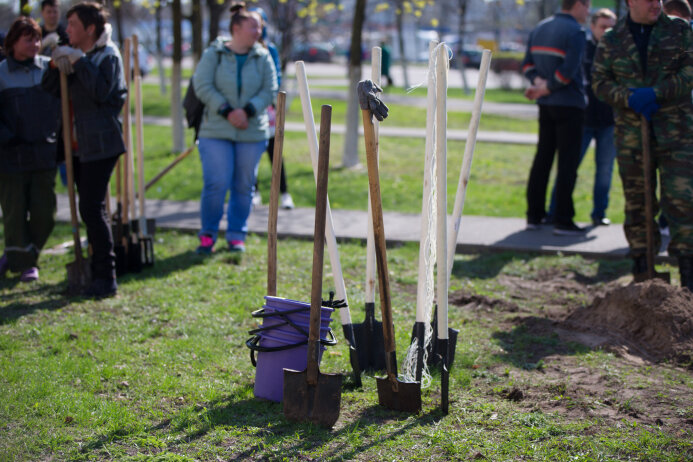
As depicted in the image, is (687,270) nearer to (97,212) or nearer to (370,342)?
(370,342)

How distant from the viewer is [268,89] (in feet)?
21.8

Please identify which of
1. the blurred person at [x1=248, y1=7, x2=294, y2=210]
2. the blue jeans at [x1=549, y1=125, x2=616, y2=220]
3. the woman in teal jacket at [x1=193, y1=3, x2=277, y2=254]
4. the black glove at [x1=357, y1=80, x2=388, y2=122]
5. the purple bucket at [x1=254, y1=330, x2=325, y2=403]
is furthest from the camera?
the blue jeans at [x1=549, y1=125, x2=616, y2=220]

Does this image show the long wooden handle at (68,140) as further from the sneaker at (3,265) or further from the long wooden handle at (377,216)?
the long wooden handle at (377,216)

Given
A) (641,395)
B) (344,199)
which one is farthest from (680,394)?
(344,199)

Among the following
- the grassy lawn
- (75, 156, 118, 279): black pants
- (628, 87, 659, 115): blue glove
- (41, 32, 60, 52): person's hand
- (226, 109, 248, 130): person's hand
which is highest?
(41, 32, 60, 52): person's hand

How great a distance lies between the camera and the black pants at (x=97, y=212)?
18.0 ft

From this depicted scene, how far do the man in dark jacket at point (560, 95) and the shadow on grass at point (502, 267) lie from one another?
745 mm

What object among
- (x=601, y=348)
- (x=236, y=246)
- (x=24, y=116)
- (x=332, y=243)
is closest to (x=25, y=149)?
(x=24, y=116)

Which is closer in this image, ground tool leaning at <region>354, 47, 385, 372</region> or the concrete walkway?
ground tool leaning at <region>354, 47, 385, 372</region>

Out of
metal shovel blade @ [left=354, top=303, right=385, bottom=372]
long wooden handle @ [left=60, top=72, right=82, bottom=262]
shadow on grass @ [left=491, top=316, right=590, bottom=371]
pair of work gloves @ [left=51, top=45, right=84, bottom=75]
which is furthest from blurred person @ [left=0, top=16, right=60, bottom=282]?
shadow on grass @ [left=491, top=316, right=590, bottom=371]

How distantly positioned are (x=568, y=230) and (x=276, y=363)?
4306 mm

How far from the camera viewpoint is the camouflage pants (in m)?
5.39

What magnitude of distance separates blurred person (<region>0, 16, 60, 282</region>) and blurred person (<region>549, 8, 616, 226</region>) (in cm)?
457

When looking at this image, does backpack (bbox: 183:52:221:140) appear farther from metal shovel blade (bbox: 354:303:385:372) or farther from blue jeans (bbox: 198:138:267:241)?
metal shovel blade (bbox: 354:303:385:372)
